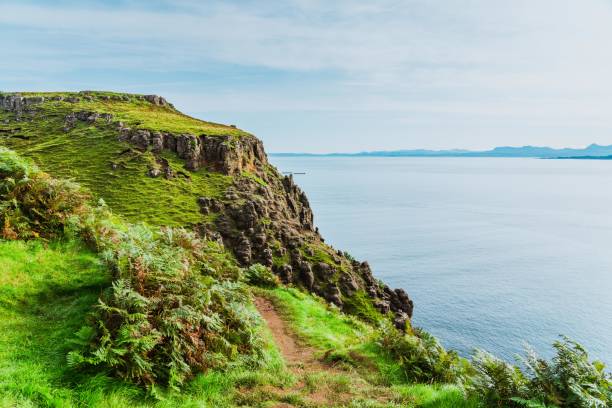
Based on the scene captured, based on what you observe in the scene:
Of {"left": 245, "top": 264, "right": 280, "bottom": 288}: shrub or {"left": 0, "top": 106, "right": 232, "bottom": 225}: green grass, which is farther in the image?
{"left": 0, "top": 106, "right": 232, "bottom": 225}: green grass

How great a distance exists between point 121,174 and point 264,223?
29.9m

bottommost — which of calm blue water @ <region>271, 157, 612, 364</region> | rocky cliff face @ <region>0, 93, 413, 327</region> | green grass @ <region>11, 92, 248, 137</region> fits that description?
calm blue water @ <region>271, 157, 612, 364</region>

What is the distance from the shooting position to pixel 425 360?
15648mm

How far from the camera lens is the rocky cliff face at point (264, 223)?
71938 mm

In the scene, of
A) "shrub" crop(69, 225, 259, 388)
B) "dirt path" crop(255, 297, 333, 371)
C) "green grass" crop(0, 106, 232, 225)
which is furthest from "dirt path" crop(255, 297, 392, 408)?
"green grass" crop(0, 106, 232, 225)

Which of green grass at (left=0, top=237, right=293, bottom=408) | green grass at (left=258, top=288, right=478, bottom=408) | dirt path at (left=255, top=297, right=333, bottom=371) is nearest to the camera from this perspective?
green grass at (left=0, top=237, right=293, bottom=408)

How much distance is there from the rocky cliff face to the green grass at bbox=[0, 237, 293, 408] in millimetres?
44373

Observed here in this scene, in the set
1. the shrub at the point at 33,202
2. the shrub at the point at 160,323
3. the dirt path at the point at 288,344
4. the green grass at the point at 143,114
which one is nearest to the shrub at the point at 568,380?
the dirt path at the point at 288,344

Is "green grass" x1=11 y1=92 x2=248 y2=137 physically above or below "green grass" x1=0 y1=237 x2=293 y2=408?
above

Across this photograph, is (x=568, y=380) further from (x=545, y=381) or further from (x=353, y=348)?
(x=353, y=348)

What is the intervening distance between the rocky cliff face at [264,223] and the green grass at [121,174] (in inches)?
96.9

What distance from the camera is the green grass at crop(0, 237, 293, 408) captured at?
9.79 meters

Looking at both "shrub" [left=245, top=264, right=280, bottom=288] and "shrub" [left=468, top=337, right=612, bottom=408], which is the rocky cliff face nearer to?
"shrub" [left=245, top=264, right=280, bottom=288]

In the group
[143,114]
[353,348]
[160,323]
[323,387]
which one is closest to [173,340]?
[160,323]
